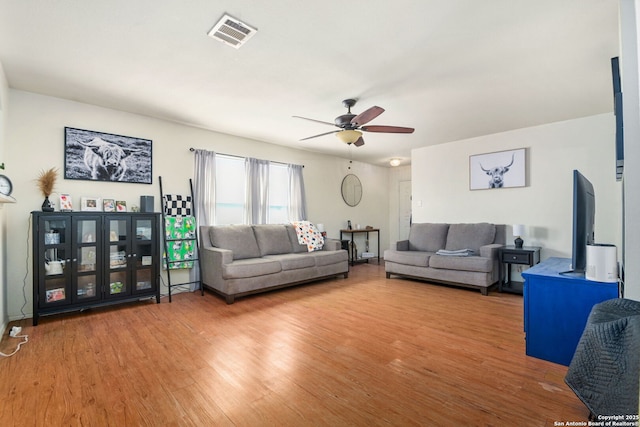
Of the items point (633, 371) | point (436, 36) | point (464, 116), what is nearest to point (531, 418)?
point (633, 371)

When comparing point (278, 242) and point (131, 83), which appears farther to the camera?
point (278, 242)

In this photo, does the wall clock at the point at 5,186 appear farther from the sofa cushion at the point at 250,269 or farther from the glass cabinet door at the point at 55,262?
the sofa cushion at the point at 250,269

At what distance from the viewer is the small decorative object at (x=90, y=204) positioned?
351cm

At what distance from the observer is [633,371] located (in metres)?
1.04

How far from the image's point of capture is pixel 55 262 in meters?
3.13

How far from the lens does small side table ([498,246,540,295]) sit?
4074 mm

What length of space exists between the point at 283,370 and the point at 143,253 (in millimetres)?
2616

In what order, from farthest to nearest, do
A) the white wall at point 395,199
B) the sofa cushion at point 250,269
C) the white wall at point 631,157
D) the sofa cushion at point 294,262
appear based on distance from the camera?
Result: the white wall at point 395,199 < the sofa cushion at point 294,262 < the sofa cushion at point 250,269 < the white wall at point 631,157

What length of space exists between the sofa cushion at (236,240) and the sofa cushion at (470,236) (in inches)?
128

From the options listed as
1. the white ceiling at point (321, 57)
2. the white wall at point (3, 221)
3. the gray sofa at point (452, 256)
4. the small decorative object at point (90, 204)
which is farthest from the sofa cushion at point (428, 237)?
the white wall at point (3, 221)

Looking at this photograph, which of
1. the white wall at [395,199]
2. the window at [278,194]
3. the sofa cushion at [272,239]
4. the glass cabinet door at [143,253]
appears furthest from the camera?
the white wall at [395,199]

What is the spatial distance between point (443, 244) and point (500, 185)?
1340mm

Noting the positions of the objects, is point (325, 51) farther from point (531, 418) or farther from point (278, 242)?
point (278, 242)

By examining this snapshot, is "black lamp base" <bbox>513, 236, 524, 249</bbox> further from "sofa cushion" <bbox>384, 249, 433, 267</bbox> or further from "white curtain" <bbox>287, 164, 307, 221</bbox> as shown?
"white curtain" <bbox>287, 164, 307, 221</bbox>
